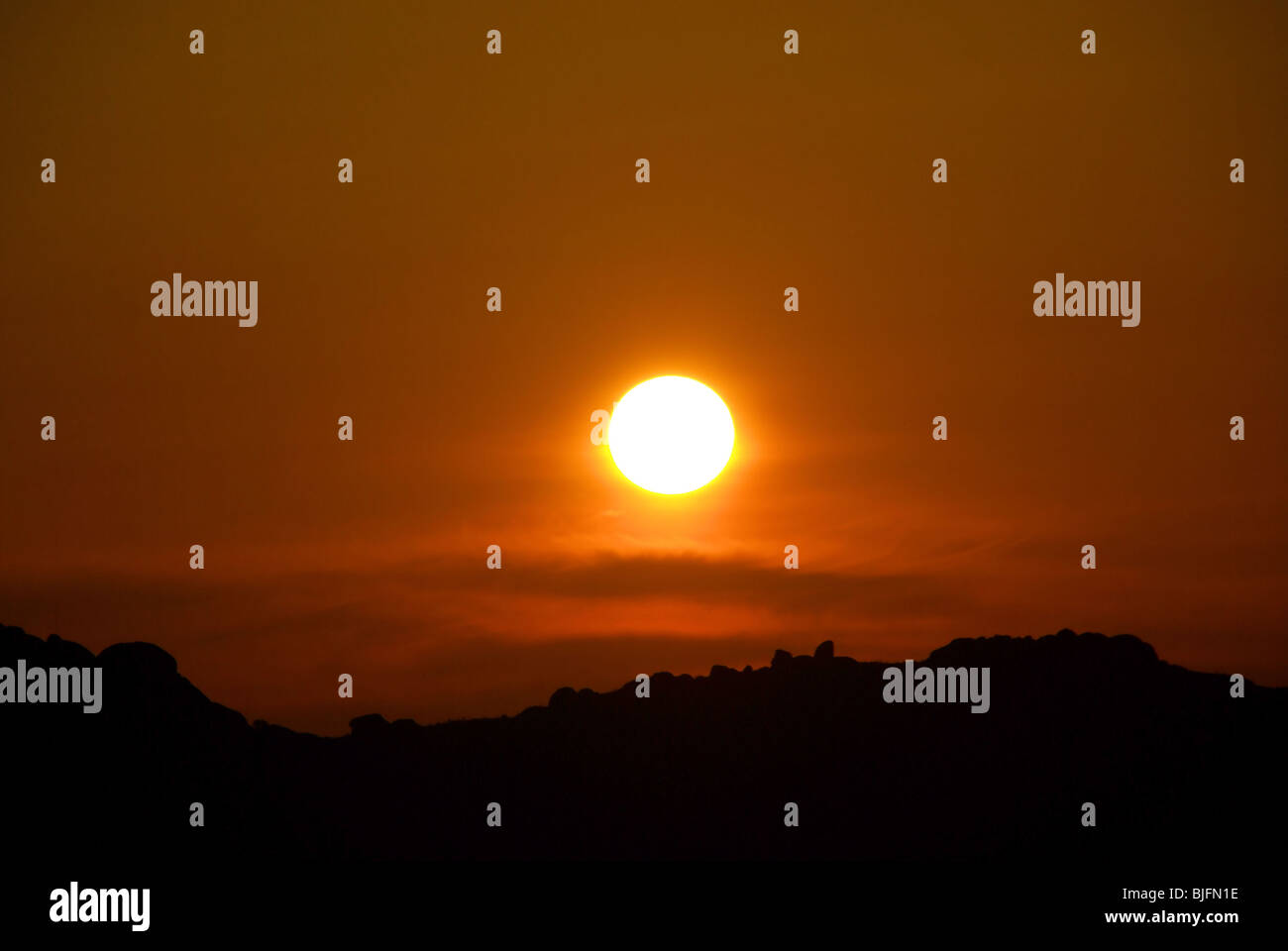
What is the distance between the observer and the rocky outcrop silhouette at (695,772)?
111 meters

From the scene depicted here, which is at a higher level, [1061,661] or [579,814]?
[1061,661]

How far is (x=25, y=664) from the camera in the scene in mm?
85625

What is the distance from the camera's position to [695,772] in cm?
12044

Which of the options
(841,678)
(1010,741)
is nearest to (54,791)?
(841,678)

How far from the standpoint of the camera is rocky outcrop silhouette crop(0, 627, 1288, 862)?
111 meters
